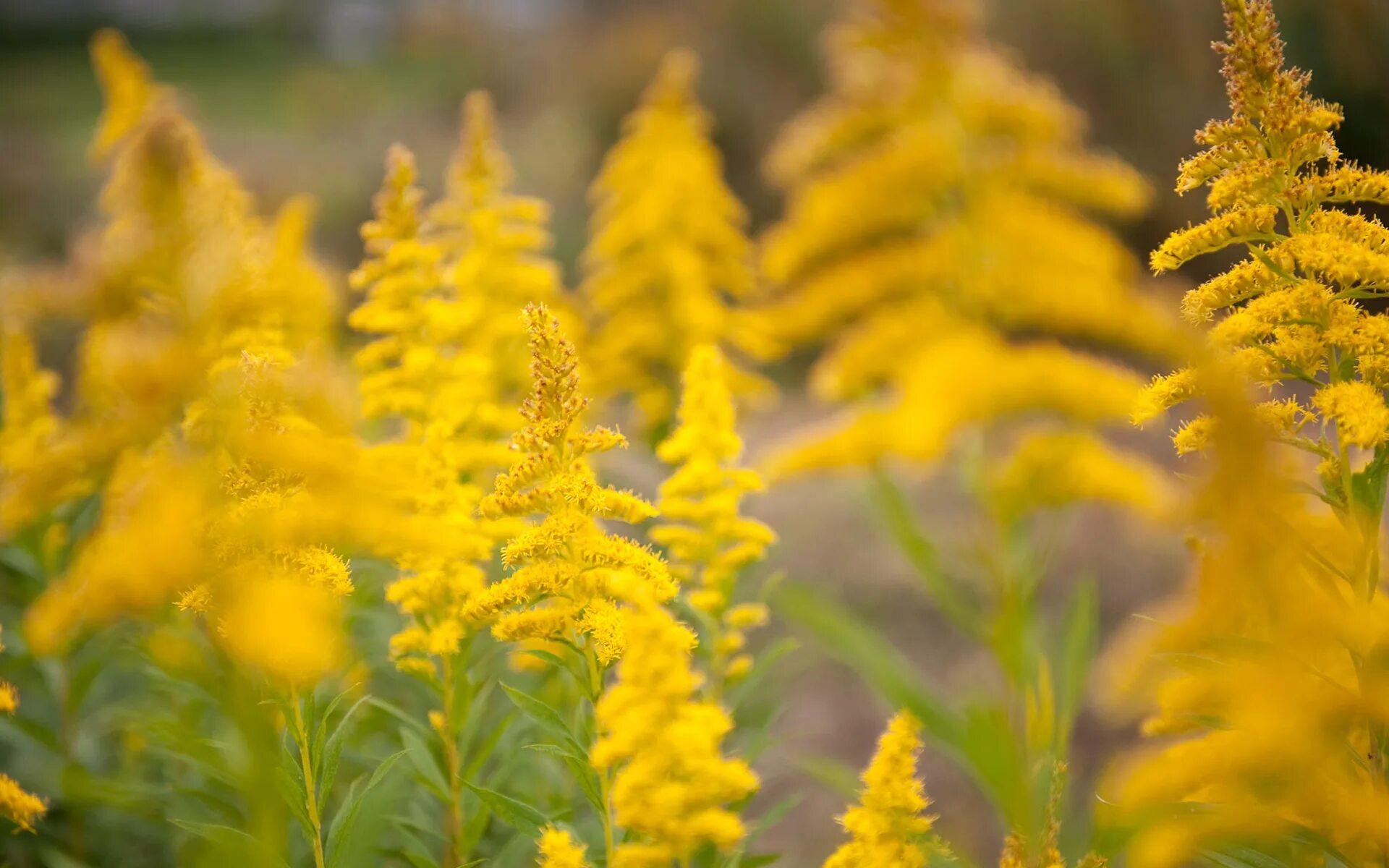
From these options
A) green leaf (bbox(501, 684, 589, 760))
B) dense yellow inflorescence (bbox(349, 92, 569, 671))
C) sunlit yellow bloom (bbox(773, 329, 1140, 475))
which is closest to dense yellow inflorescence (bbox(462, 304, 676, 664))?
green leaf (bbox(501, 684, 589, 760))

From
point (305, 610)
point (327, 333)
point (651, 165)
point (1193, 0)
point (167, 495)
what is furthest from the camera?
point (1193, 0)

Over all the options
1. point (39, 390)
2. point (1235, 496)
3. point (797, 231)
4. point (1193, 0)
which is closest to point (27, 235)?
point (39, 390)

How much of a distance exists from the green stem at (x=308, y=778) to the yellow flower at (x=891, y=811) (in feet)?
3.14

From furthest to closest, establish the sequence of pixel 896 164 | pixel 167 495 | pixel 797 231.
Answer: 1. pixel 797 231
2. pixel 896 164
3. pixel 167 495

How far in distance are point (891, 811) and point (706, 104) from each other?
32.9ft

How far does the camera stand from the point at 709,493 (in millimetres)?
2250

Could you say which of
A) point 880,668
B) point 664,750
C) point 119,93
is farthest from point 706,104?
point 664,750

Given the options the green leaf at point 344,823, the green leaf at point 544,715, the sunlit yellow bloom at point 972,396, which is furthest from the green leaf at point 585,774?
the sunlit yellow bloom at point 972,396

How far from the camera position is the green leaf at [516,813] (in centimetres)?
169

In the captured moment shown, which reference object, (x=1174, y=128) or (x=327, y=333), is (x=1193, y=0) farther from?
(x=327, y=333)

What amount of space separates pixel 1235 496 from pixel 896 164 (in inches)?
64.3

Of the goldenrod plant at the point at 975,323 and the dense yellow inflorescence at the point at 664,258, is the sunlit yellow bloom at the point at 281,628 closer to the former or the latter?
the goldenrod plant at the point at 975,323

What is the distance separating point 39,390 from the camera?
2717 millimetres

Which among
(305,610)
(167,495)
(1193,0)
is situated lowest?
(305,610)
